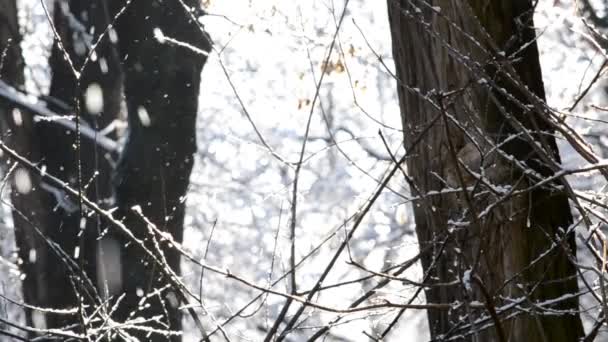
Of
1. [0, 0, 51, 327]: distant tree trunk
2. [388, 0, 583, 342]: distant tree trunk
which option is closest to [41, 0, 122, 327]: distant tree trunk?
[0, 0, 51, 327]: distant tree trunk

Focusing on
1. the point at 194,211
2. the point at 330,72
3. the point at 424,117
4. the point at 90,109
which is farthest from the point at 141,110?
the point at 194,211

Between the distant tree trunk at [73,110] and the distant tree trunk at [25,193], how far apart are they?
0.06 metres

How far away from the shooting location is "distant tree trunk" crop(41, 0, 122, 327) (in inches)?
222

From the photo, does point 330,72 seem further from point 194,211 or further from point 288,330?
point 194,211

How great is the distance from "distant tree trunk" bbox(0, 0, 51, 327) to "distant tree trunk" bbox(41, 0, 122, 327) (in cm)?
6

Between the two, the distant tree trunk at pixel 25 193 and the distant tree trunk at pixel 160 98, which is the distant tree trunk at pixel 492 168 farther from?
the distant tree trunk at pixel 25 193

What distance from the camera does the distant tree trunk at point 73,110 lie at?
563 cm

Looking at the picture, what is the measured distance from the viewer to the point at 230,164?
13.1 meters

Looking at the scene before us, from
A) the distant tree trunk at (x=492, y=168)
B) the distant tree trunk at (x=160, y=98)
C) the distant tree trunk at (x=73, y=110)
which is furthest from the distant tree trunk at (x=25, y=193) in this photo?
the distant tree trunk at (x=492, y=168)

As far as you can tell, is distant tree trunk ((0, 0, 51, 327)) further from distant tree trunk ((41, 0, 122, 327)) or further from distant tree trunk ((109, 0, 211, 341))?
distant tree trunk ((109, 0, 211, 341))

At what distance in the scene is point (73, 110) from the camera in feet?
18.5

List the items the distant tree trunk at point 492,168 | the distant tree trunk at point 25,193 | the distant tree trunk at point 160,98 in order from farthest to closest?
the distant tree trunk at point 25,193
the distant tree trunk at point 160,98
the distant tree trunk at point 492,168

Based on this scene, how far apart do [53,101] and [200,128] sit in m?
6.92

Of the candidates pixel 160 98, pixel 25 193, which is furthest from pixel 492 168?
pixel 25 193
